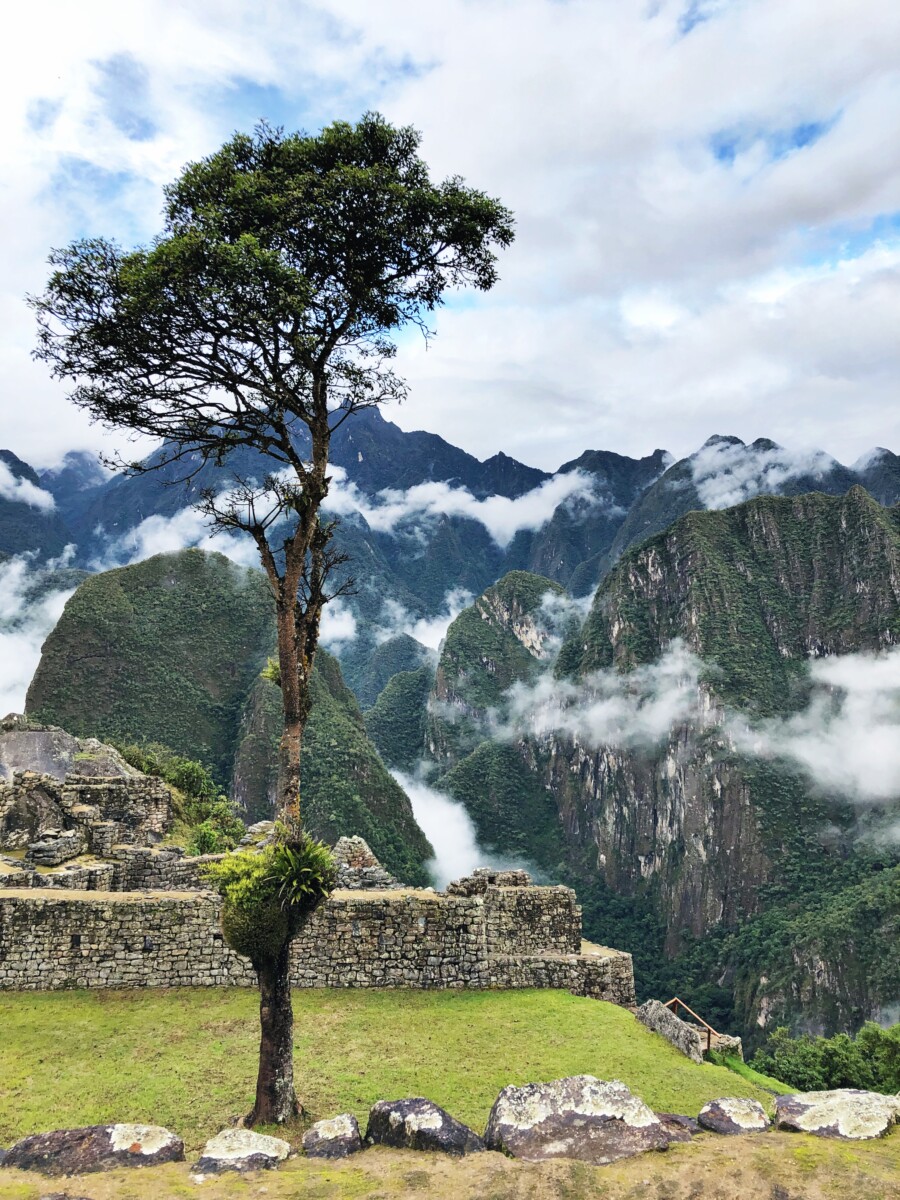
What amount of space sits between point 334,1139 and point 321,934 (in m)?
5.63

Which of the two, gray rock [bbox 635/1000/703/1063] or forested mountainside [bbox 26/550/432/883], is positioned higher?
forested mountainside [bbox 26/550/432/883]

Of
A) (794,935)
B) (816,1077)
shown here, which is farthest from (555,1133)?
(794,935)

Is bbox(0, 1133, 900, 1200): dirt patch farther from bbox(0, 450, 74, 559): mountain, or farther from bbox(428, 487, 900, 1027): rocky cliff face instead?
bbox(0, 450, 74, 559): mountain

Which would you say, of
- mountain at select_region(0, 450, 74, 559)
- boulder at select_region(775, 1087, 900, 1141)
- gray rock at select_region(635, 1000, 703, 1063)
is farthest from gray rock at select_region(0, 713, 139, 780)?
mountain at select_region(0, 450, 74, 559)

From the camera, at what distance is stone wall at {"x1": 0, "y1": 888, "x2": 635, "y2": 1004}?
34.0ft

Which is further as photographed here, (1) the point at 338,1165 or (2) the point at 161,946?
(2) the point at 161,946

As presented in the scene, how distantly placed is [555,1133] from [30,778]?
15.2 m

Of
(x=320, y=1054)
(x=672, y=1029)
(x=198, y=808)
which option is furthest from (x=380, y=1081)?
(x=198, y=808)

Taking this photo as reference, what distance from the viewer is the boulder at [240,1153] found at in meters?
4.99

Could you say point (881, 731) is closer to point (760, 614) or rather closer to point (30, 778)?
point (760, 614)

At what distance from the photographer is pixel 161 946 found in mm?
10516

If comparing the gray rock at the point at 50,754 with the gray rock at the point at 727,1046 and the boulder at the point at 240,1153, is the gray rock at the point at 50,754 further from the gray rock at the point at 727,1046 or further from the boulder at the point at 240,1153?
the boulder at the point at 240,1153

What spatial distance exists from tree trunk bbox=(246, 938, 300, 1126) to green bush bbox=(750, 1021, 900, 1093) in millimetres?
23109

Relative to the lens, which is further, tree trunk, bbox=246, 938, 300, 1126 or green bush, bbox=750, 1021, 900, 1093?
green bush, bbox=750, 1021, 900, 1093
